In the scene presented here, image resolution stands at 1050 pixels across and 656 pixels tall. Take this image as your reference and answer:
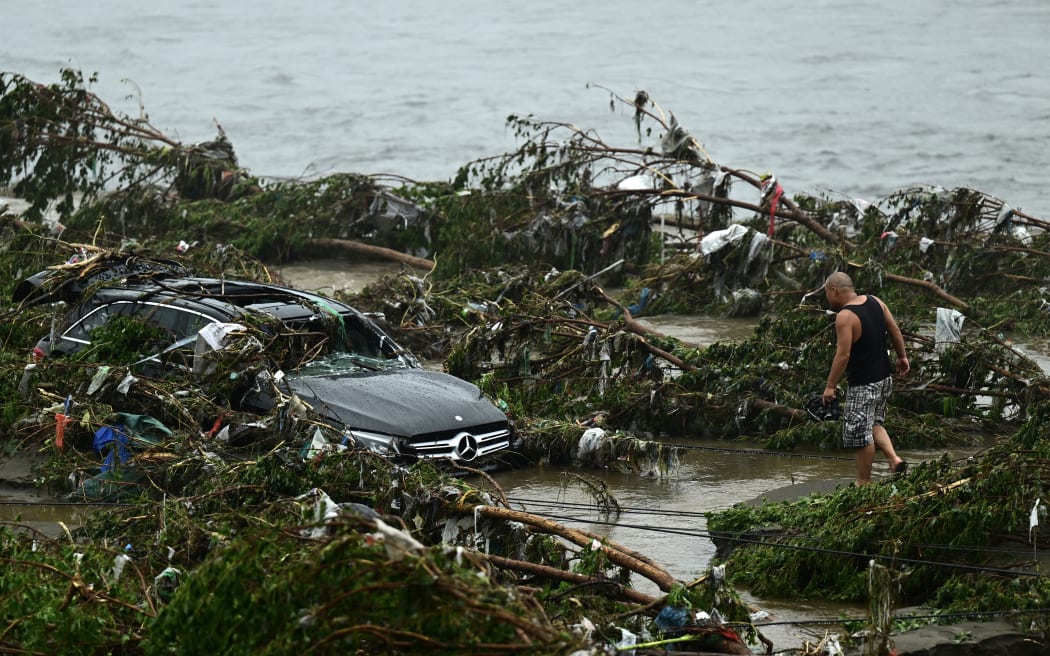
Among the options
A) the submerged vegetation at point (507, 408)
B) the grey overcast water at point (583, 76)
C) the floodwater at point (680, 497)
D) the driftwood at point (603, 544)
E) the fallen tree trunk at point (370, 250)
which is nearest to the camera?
the submerged vegetation at point (507, 408)

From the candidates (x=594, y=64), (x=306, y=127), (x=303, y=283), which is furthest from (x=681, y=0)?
(x=303, y=283)

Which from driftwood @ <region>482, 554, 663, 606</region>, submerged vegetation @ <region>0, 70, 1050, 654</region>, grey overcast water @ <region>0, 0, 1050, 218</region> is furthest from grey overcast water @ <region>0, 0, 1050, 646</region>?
driftwood @ <region>482, 554, 663, 606</region>

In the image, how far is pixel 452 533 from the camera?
7.84 meters

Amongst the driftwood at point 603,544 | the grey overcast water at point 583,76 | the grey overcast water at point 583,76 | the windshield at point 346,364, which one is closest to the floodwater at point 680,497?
the driftwood at point 603,544

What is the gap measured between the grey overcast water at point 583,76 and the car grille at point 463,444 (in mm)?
14880

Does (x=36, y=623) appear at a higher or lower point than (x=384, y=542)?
lower

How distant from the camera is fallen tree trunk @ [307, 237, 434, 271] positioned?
20.2m

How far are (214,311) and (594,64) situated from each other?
125ft

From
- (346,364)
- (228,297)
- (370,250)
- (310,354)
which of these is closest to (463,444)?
(346,364)

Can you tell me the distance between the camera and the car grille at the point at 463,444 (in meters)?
10.4

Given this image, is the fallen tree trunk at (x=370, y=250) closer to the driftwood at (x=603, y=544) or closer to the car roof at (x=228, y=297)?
the car roof at (x=228, y=297)

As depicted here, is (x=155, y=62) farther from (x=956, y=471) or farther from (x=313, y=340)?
(x=956, y=471)

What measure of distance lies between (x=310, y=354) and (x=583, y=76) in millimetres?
35793

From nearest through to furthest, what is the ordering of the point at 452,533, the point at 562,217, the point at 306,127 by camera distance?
the point at 452,533 < the point at 562,217 < the point at 306,127
